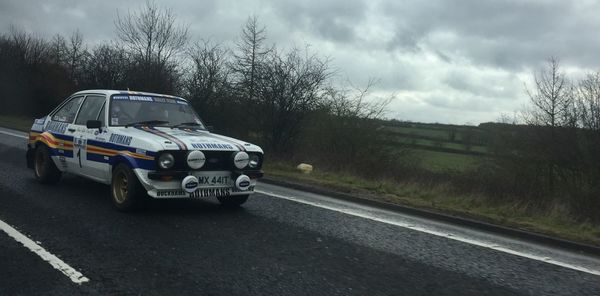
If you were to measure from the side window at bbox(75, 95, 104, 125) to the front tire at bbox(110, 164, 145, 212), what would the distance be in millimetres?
1503

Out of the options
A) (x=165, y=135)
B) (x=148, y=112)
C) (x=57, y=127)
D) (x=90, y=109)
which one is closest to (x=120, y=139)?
(x=165, y=135)

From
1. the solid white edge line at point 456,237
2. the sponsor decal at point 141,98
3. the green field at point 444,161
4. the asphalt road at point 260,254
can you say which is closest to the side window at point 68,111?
the sponsor decal at point 141,98

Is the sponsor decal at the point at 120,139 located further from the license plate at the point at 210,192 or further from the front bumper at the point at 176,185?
the license plate at the point at 210,192

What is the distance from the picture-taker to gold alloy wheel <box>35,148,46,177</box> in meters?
9.24

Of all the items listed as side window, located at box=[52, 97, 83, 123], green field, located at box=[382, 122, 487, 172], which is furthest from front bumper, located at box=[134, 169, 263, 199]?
green field, located at box=[382, 122, 487, 172]

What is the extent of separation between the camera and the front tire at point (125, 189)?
22.7ft

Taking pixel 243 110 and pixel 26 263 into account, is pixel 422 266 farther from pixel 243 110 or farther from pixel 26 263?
pixel 243 110

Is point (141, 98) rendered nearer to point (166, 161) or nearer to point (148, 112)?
point (148, 112)

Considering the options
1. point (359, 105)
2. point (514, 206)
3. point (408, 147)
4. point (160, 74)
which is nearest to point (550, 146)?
point (408, 147)

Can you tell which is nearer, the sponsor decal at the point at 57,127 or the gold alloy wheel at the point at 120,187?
the gold alloy wheel at the point at 120,187

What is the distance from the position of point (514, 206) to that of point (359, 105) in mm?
9987

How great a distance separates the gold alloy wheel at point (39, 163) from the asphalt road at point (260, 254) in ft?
3.18

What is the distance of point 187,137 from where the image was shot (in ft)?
24.1

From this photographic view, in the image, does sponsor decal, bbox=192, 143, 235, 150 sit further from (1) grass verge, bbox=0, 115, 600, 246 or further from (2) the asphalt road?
(1) grass verge, bbox=0, 115, 600, 246
